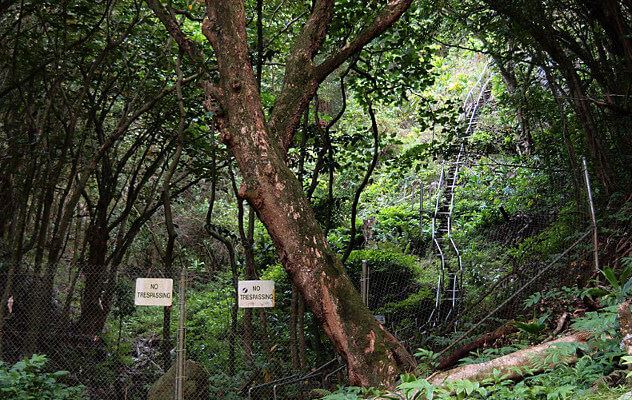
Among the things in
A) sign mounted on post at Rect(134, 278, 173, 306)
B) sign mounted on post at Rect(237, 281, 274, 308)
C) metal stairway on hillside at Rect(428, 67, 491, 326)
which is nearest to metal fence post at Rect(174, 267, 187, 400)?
sign mounted on post at Rect(134, 278, 173, 306)

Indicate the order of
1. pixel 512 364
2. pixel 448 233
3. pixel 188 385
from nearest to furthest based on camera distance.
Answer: pixel 512 364
pixel 188 385
pixel 448 233

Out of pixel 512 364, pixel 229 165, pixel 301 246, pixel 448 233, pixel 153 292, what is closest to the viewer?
pixel 512 364

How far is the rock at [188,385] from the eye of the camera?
7088 millimetres

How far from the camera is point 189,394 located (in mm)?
7117

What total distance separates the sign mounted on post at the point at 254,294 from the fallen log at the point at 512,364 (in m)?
1.97

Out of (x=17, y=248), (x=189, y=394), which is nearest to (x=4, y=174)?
(x=17, y=248)

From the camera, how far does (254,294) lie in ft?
19.8

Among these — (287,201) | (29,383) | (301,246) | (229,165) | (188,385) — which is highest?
(229,165)

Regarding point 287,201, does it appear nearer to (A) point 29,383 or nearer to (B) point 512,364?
(B) point 512,364

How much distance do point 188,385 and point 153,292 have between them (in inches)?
72.8

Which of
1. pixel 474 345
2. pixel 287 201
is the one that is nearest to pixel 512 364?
pixel 474 345

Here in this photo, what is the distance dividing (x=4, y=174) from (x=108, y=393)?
3518 millimetres

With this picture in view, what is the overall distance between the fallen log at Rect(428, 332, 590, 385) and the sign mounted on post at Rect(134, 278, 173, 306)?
8.62 feet

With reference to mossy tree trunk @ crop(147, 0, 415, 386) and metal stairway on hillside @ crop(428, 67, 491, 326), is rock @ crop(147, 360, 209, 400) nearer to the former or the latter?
mossy tree trunk @ crop(147, 0, 415, 386)
